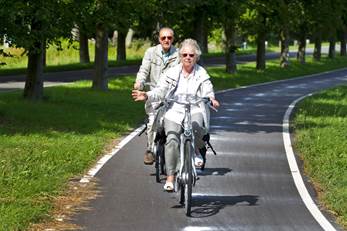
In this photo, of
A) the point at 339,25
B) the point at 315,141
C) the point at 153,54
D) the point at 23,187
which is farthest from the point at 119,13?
the point at 339,25

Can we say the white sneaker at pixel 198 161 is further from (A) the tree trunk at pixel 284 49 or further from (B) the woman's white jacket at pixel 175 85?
(A) the tree trunk at pixel 284 49

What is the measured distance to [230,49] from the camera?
3994cm

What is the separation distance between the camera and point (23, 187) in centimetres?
973

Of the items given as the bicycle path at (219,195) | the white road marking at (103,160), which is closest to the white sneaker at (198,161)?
the bicycle path at (219,195)

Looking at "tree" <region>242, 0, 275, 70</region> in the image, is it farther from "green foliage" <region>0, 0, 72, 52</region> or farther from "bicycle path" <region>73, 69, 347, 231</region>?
"bicycle path" <region>73, 69, 347, 231</region>

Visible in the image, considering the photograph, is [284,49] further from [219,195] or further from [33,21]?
[219,195]

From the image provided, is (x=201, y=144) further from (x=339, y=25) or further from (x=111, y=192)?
(x=339, y=25)

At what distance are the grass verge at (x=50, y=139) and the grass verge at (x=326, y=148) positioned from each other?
3475 millimetres

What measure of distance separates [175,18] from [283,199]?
23242mm

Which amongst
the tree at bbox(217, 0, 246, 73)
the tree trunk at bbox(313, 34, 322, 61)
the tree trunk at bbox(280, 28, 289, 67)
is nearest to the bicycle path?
the tree at bbox(217, 0, 246, 73)

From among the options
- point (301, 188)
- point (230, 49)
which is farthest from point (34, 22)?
point (230, 49)

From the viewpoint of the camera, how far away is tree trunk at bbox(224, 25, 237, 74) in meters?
40.2

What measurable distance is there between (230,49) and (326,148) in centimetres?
2636

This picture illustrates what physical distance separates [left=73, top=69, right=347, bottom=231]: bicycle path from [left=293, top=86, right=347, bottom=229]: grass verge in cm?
36
